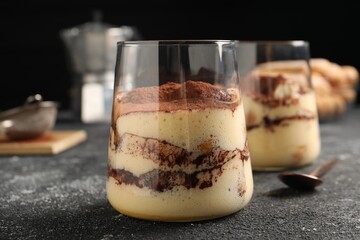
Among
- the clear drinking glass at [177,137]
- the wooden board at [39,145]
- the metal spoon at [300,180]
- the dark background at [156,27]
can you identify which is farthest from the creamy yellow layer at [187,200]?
the dark background at [156,27]

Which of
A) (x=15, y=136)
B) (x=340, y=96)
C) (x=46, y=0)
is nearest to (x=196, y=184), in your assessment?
(x=15, y=136)

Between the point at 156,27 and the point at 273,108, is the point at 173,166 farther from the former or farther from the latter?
the point at 156,27

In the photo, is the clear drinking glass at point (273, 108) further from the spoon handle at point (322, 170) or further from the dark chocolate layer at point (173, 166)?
Answer: the dark chocolate layer at point (173, 166)

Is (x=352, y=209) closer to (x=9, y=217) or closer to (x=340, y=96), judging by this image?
(x=9, y=217)

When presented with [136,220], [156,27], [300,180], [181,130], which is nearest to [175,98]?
[181,130]

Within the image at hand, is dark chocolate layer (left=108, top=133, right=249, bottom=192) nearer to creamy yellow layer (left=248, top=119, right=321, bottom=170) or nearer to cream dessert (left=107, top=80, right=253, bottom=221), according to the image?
cream dessert (left=107, top=80, right=253, bottom=221)

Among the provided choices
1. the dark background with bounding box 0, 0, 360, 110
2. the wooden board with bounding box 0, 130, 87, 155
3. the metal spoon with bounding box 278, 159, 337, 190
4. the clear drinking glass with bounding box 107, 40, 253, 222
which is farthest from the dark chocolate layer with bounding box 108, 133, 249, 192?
the dark background with bounding box 0, 0, 360, 110
